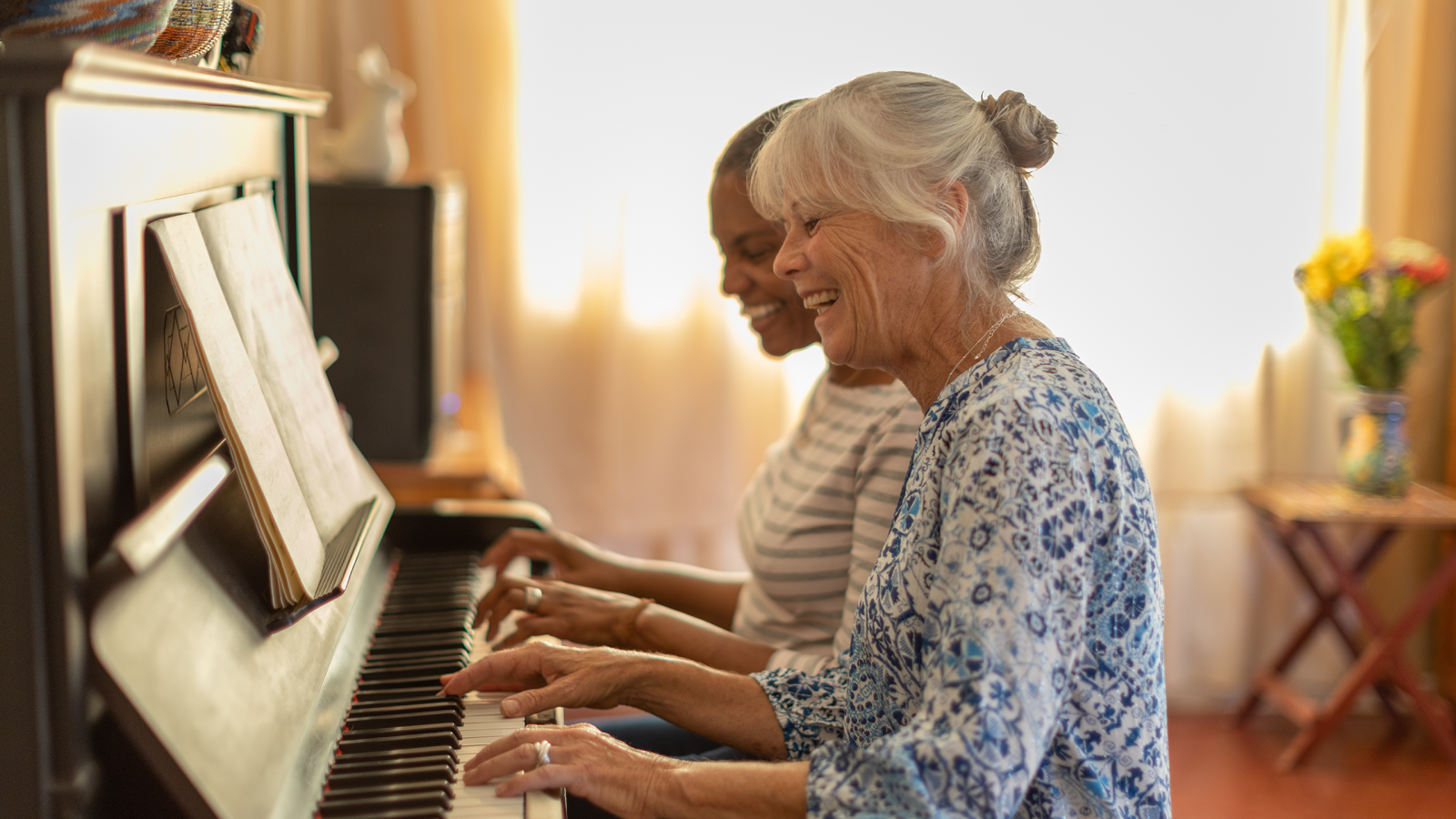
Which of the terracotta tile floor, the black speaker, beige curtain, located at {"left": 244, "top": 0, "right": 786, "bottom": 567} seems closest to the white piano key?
the black speaker

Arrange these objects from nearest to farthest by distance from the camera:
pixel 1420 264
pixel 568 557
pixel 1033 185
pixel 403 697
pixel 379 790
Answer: pixel 379 790, pixel 403 697, pixel 568 557, pixel 1420 264, pixel 1033 185

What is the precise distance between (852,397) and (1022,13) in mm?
2006

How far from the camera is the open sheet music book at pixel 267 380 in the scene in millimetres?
971

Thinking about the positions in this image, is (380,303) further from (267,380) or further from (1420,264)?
(1420,264)

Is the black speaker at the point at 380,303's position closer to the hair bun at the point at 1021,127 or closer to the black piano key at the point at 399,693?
the black piano key at the point at 399,693

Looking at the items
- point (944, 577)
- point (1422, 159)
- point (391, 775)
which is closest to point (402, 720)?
point (391, 775)

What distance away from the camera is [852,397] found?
156 centimetres

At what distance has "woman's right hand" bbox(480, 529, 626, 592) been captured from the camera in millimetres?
1774

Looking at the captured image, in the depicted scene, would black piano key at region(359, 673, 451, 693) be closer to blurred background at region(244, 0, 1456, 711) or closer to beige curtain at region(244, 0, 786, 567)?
beige curtain at region(244, 0, 786, 567)

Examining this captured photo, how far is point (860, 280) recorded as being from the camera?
1.15m

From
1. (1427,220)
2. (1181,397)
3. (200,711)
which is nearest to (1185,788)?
(1181,397)

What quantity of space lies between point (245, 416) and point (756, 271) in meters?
0.81

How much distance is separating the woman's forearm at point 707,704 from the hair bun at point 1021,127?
66cm

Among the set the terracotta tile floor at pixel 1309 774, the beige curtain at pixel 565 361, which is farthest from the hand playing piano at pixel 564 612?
the terracotta tile floor at pixel 1309 774
